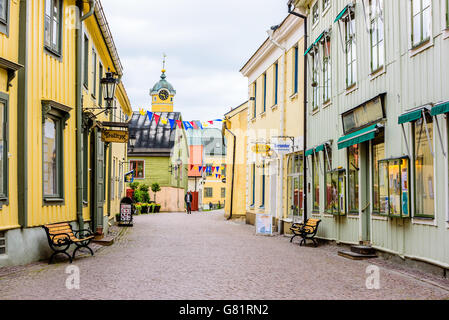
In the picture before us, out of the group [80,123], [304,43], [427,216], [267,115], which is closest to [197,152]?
[267,115]

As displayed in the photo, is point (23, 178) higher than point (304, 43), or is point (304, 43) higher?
point (304, 43)

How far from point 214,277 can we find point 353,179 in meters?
6.25

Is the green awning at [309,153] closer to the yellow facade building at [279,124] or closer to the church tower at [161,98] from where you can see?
the yellow facade building at [279,124]

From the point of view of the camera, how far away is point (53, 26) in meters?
13.1

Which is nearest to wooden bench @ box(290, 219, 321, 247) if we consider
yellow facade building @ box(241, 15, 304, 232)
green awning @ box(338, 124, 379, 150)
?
green awning @ box(338, 124, 379, 150)

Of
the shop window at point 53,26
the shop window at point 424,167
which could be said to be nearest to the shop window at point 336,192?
the shop window at point 424,167

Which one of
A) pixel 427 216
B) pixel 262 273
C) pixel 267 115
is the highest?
pixel 267 115

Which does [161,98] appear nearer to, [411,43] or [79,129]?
[79,129]

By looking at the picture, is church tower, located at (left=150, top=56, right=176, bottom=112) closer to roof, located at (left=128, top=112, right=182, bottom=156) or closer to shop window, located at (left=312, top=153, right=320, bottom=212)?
A: roof, located at (left=128, top=112, right=182, bottom=156)

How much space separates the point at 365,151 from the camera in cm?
1427

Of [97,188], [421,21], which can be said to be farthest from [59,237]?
[421,21]

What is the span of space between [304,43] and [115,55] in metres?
6.93

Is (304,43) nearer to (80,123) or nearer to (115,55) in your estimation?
(115,55)

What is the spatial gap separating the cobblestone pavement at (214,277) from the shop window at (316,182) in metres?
3.20
